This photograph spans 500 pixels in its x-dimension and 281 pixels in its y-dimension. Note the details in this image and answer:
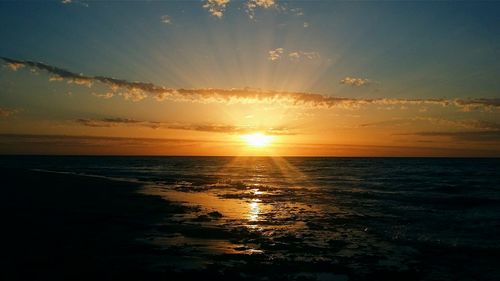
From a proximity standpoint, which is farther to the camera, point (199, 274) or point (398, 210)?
point (398, 210)

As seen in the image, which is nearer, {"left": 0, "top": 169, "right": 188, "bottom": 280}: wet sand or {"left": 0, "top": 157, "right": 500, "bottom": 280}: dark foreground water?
{"left": 0, "top": 169, "right": 188, "bottom": 280}: wet sand

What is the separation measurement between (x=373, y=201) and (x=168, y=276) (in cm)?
2533

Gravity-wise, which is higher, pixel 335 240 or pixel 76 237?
pixel 76 237

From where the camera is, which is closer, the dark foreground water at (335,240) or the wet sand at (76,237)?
the wet sand at (76,237)

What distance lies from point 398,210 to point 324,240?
42.9 ft

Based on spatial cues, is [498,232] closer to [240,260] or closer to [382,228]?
[382,228]

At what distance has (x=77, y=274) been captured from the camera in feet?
36.6

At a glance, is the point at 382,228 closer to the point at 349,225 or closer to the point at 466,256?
the point at 349,225

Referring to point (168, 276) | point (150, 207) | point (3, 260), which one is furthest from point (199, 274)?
point (150, 207)

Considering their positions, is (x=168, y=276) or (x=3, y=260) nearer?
(x=168, y=276)

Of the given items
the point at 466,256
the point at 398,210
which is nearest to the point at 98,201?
the point at 398,210

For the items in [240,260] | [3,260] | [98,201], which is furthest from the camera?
[98,201]

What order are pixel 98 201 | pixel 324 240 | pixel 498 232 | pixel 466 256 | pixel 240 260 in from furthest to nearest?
1. pixel 98 201
2. pixel 498 232
3. pixel 324 240
4. pixel 466 256
5. pixel 240 260

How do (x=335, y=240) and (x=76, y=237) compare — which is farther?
(x=335, y=240)
